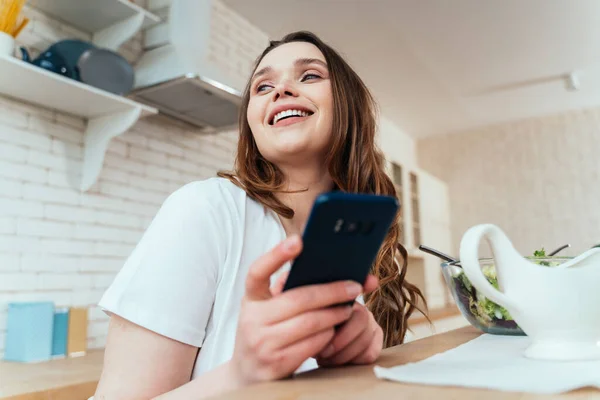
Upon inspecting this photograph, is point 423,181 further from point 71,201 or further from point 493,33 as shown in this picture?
point 71,201

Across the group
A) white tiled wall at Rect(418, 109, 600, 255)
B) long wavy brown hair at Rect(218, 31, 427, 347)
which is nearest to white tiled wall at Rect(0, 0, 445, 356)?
long wavy brown hair at Rect(218, 31, 427, 347)

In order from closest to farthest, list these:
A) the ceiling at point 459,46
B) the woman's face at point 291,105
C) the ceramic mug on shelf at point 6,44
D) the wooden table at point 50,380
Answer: the woman's face at point 291,105 < the wooden table at point 50,380 < the ceramic mug on shelf at point 6,44 < the ceiling at point 459,46

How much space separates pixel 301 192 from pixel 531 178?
4662mm

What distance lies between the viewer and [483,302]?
88 cm

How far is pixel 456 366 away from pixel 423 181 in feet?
14.8

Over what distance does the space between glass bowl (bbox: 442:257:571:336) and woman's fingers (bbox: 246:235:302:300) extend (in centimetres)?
55

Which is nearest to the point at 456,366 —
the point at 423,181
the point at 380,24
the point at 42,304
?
the point at 42,304

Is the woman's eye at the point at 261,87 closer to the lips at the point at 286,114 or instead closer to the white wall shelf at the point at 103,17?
the lips at the point at 286,114

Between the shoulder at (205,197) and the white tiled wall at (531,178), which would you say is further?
the white tiled wall at (531,178)

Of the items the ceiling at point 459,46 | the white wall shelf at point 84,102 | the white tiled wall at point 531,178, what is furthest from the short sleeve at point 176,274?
the white tiled wall at point 531,178

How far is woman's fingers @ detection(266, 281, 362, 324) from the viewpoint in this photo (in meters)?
0.43

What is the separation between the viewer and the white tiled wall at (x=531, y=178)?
479cm

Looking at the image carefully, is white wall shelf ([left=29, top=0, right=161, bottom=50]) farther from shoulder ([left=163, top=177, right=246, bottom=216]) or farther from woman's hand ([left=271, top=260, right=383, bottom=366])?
woman's hand ([left=271, top=260, right=383, bottom=366])

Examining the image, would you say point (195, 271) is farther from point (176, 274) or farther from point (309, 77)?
point (309, 77)
